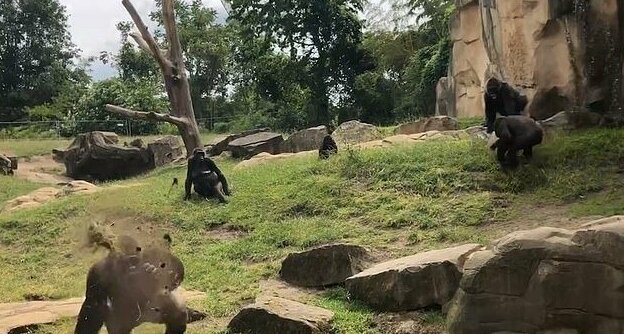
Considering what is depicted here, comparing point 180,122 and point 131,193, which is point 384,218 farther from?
point 180,122

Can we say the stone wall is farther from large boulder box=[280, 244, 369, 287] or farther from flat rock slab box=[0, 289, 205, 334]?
flat rock slab box=[0, 289, 205, 334]

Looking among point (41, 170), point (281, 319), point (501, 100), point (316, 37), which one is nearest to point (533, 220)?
point (281, 319)

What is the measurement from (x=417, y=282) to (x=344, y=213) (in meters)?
3.79

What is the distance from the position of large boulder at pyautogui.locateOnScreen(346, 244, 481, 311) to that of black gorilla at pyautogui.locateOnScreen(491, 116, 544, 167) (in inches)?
165

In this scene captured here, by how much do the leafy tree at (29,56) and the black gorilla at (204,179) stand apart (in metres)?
26.1

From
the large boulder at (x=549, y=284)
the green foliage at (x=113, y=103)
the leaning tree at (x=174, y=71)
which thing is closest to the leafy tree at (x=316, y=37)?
the green foliage at (x=113, y=103)

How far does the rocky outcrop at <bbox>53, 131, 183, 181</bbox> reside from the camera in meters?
21.2

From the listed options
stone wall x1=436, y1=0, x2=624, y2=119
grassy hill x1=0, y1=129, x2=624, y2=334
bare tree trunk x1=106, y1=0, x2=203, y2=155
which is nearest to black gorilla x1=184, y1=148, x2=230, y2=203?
grassy hill x1=0, y1=129, x2=624, y2=334

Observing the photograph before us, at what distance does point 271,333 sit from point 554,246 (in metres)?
2.30

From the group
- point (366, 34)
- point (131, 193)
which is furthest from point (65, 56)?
point (131, 193)

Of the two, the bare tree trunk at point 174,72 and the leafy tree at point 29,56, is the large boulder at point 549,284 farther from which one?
the leafy tree at point 29,56

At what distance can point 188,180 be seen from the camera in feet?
40.5

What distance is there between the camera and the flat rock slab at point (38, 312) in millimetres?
6180

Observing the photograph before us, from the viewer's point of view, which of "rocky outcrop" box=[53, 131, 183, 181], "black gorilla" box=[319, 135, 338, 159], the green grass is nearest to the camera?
"black gorilla" box=[319, 135, 338, 159]
